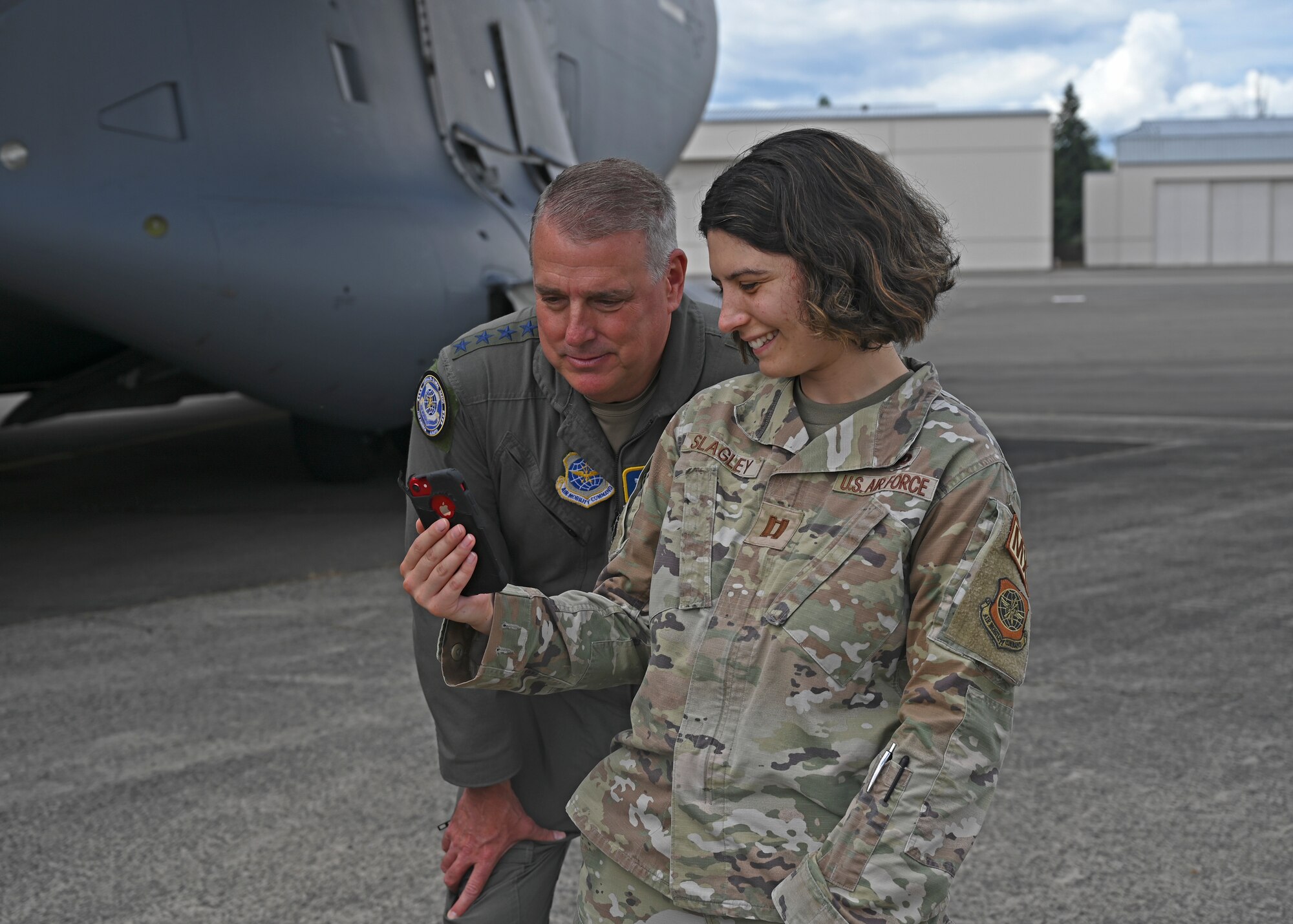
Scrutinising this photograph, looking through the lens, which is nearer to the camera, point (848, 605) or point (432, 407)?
point (848, 605)

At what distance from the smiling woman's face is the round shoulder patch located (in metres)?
0.80

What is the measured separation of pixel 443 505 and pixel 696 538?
35cm

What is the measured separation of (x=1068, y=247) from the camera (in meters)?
69.1

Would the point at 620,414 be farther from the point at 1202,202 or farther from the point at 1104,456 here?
the point at 1202,202

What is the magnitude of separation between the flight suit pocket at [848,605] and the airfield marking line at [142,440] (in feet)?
34.1

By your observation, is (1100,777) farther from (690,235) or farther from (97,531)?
(690,235)

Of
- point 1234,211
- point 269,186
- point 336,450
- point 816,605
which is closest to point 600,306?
point 816,605

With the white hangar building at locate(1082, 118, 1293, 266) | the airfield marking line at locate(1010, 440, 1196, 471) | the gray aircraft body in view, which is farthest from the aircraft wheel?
the white hangar building at locate(1082, 118, 1293, 266)

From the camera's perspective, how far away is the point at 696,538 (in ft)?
5.95

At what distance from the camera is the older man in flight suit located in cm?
241

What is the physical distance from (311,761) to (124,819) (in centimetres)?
62

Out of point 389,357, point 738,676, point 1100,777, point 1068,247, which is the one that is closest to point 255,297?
point 389,357

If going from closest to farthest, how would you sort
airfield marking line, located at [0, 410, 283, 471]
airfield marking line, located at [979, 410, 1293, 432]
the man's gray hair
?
the man's gray hair, airfield marking line, located at [0, 410, 283, 471], airfield marking line, located at [979, 410, 1293, 432]

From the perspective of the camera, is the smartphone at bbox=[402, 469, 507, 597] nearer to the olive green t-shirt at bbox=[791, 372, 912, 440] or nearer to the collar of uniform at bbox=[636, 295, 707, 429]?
the olive green t-shirt at bbox=[791, 372, 912, 440]
